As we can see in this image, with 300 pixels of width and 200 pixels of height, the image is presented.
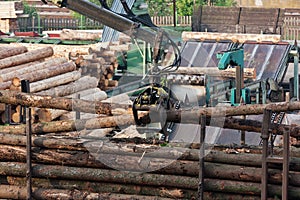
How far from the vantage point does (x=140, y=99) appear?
24.1ft

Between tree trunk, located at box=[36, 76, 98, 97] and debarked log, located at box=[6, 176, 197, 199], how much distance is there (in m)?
6.33

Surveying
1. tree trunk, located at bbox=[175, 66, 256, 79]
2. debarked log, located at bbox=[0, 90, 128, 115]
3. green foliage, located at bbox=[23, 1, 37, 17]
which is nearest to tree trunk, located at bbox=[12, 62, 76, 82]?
tree trunk, located at bbox=[175, 66, 256, 79]

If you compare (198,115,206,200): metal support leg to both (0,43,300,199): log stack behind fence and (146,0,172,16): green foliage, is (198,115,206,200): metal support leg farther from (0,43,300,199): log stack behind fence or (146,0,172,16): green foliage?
(146,0,172,16): green foliage

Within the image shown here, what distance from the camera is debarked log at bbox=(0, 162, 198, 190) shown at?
6.86 m

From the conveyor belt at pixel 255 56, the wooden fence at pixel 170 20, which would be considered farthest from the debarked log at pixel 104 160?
the wooden fence at pixel 170 20

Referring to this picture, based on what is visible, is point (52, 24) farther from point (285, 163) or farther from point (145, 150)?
point (285, 163)

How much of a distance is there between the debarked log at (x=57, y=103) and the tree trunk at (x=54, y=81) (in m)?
6.04

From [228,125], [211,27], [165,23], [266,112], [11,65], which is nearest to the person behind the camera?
[266,112]

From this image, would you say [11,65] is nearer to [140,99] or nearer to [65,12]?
[140,99]

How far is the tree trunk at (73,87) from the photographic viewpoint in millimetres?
13965

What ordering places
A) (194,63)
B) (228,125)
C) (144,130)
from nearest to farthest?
(228,125)
(144,130)
(194,63)

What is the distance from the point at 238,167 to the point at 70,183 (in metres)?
1.67

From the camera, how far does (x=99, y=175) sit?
7066mm

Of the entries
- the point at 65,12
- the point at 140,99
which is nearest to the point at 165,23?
the point at 65,12
